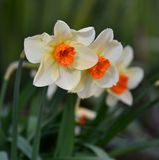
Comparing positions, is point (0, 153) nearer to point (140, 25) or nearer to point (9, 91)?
point (9, 91)

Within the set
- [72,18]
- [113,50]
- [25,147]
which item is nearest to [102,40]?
[113,50]

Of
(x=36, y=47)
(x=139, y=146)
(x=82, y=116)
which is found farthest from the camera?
(x=82, y=116)

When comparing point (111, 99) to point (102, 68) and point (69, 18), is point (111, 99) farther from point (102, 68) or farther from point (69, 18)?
point (69, 18)

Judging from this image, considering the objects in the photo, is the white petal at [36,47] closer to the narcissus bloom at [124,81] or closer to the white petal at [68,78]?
the white petal at [68,78]

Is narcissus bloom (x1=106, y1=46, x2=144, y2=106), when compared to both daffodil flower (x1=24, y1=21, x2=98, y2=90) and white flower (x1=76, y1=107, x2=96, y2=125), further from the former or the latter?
daffodil flower (x1=24, y1=21, x2=98, y2=90)

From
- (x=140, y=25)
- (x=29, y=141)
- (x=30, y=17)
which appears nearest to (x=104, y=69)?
(x=29, y=141)

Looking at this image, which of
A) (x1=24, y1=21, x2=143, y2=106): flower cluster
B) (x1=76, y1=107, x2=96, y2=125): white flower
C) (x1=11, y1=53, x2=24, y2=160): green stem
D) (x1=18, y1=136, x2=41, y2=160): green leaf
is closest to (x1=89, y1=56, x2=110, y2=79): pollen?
(x1=24, y1=21, x2=143, y2=106): flower cluster

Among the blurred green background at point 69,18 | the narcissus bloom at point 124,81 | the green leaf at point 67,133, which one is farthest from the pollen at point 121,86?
the blurred green background at point 69,18
